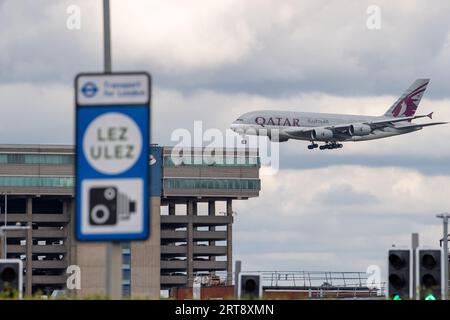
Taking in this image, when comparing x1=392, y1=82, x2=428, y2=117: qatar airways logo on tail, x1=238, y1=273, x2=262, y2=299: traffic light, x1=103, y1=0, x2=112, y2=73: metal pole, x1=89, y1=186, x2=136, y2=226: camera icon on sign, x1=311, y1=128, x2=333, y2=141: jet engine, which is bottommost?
x1=238, y1=273, x2=262, y2=299: traffic light

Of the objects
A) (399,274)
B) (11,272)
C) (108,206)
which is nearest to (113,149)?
(108,206)

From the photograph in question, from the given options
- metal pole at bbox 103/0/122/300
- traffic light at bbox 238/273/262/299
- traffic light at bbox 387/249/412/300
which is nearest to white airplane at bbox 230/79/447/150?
traffic light at bbox 238/273/262/299

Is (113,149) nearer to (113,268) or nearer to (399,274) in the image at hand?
(113,268)

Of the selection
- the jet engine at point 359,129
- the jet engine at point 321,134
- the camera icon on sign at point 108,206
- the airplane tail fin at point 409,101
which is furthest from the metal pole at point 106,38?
the airplane tail fin at point 409,101

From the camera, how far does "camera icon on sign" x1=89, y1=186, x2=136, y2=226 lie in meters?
14.9

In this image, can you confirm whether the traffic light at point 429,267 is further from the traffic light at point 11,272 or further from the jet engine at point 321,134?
the jet engine at point 321,134

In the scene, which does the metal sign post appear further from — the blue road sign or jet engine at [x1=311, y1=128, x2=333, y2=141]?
jet engine at [x1=311, y1=128, x2=333, y2=141]

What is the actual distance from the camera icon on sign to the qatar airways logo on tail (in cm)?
15936

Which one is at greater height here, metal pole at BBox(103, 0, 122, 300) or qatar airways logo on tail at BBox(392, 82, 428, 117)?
qatar airways logo on tail at BBox(392, 82, 428, 117)

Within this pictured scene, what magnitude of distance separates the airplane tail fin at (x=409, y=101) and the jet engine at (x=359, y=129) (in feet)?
82.7

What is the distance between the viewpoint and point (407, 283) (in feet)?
94.2

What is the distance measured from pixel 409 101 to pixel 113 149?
535 feet

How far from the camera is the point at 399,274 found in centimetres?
2886
